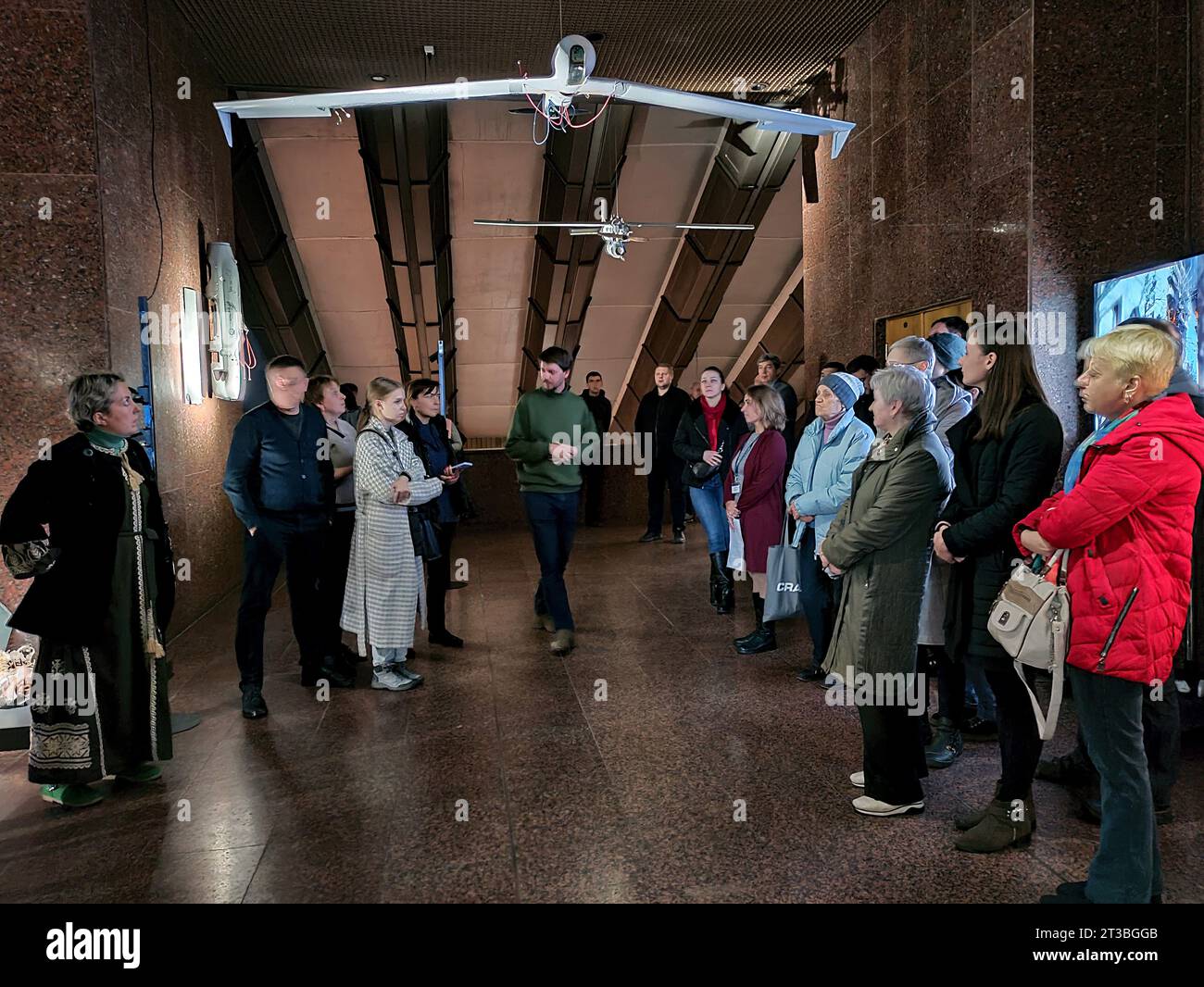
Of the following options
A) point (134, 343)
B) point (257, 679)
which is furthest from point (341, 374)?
point (257, 679)

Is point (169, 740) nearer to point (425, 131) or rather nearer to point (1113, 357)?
point (1113, 357)

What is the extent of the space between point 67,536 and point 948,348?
370 cm

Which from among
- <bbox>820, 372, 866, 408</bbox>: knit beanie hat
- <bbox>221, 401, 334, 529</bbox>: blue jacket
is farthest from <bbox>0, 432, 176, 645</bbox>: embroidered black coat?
<bbox>820, 372, 866, 408</bbox>: knit beanie hat

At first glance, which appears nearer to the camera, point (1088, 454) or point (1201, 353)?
point (1088, 454)

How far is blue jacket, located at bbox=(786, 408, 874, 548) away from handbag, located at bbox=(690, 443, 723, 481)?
1.78 metres

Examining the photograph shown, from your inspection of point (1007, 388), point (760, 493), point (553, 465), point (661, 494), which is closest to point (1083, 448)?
point (1007, 388)

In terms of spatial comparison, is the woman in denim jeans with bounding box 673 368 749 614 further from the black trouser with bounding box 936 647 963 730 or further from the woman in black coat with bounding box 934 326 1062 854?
the woman in black coat with bounding box 934 326 1062 854

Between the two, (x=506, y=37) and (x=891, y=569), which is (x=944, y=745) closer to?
(x=891, y=569)

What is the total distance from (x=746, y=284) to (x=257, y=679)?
11.7m

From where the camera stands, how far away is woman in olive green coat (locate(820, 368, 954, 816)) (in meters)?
2.99

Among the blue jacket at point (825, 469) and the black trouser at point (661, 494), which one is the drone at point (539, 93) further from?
the black trouser at point (661, 494)

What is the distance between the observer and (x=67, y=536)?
135 inches
